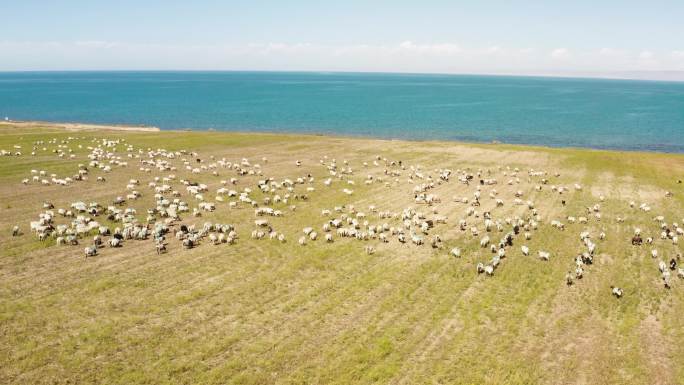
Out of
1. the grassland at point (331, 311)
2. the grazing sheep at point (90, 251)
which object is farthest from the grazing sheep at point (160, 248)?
the grazing sheep at point (90, 251)

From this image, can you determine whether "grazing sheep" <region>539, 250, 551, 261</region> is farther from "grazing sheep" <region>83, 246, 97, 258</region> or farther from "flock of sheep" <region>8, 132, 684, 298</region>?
"grazing sheep" <region>83, 246, 97, 258</region>

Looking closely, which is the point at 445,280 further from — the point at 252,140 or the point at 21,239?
the point at 252,140

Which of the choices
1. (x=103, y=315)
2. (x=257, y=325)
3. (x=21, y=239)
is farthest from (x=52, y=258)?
(x=257, y=325)

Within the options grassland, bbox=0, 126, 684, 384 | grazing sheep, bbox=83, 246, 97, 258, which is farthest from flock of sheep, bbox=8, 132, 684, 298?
grassland, bbox=0, 126, 684, 384

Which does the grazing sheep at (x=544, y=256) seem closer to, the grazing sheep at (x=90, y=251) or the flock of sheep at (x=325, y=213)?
the flock of sheep at (x=325, y=213)

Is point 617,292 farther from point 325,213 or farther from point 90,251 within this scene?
point 90,251

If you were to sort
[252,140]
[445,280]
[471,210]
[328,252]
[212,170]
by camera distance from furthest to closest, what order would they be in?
1. [252,140]
2. [212,170]
3. [471,210]
4. [328,252]
5. [445,280]

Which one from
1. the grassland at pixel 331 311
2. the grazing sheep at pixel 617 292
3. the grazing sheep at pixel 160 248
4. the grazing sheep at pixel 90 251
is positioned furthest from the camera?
the grazing sheep at pixel 160 248
